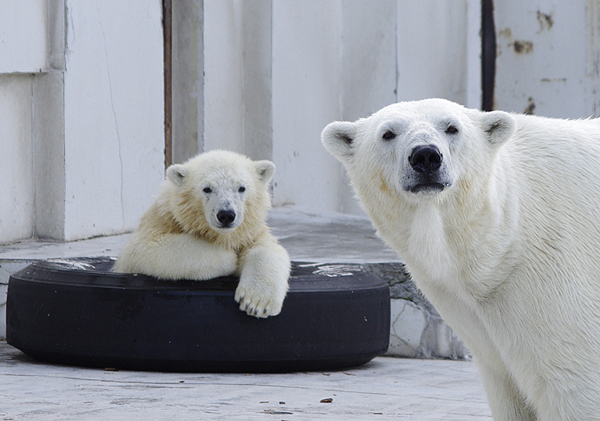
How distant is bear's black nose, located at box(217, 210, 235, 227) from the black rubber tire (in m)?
0.26

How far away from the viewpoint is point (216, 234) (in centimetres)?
386

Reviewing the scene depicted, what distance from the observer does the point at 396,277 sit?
4434 mm

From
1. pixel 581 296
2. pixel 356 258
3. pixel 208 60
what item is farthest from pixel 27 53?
pixel 581 296

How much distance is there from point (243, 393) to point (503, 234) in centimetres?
126

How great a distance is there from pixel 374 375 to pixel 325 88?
4.02 metres

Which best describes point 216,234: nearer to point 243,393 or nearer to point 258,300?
point 258,300

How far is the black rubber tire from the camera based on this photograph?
3.74 m

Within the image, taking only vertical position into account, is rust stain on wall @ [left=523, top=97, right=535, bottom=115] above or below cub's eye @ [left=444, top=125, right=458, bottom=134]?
above

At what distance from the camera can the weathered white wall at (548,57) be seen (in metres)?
8.91

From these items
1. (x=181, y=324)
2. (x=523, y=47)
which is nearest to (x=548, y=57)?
(x=523, y=47)

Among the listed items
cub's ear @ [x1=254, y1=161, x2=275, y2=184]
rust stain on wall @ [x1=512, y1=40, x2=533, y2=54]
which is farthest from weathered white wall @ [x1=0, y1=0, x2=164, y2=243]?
rust stain on wall @ [x1=512, y1=40, x2=533, y2=54]

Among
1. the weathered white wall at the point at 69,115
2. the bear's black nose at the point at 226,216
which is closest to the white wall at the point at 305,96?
the weathered white wall at the point at 69,115

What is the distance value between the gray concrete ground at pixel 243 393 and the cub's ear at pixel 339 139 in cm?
83

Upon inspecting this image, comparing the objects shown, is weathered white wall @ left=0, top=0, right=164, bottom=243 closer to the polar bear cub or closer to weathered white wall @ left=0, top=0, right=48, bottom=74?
weathered white wall @ left=0, top=0, right=48, bottom=74
